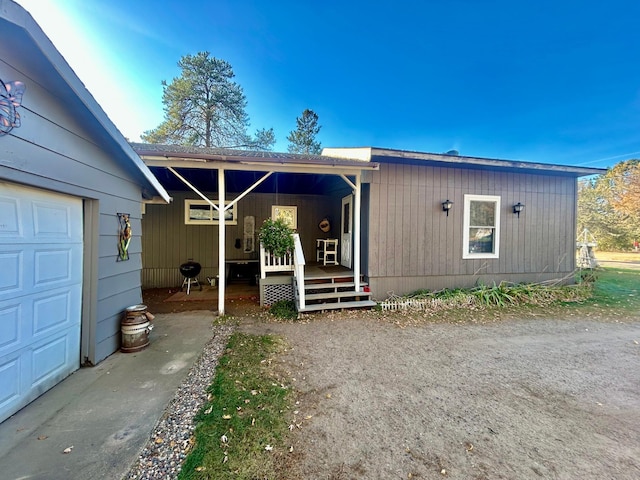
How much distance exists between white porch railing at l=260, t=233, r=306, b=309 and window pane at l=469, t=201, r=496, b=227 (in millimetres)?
4561

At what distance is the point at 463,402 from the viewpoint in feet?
8.18

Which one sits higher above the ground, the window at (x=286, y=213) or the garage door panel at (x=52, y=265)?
the window at (x=286, y=213)

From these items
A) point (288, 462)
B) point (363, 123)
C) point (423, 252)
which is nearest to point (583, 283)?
point (423, 252)

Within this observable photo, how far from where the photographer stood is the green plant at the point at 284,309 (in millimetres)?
5146

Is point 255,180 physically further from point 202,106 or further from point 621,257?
point 621,257

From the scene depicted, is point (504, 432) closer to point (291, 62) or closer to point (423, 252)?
point (423, 252)

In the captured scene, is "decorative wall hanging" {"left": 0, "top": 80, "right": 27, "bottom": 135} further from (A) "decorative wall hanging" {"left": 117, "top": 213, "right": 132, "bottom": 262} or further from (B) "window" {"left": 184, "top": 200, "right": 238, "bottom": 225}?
→ (B) "window" {"left": 184, "top": 200, "right": 238, "bottom": 225}

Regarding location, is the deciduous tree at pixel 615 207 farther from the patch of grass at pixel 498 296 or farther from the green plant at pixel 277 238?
the green plant at pixel 277 238

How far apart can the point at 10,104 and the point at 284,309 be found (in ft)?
15.0

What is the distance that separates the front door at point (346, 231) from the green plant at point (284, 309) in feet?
6.78

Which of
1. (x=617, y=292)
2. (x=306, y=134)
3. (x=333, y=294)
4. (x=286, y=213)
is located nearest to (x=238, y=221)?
(x=286, y=213)

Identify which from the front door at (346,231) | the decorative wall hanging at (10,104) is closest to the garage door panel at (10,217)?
the decorative wall hanging at (10,104)

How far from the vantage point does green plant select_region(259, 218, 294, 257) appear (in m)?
5.62

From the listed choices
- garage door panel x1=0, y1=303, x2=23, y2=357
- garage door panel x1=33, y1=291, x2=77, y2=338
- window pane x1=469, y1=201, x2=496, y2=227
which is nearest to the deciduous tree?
window pane x1=469, y1=201, x2=496, y2=227
